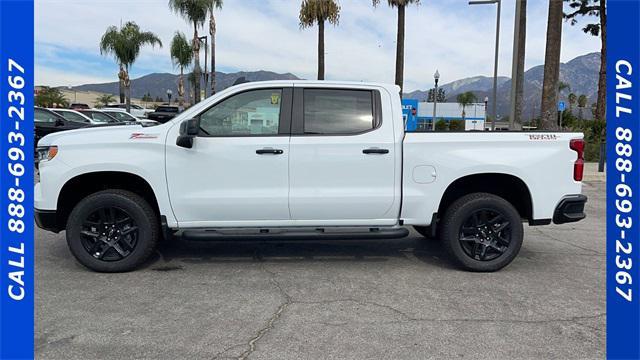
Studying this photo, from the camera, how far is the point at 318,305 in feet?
13.6

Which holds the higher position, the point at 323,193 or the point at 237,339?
the point at 323,193

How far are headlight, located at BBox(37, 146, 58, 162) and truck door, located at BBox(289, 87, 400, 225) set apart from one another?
88.6 inches

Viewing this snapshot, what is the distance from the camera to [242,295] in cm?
436

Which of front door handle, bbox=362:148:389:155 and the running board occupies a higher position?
front door handle, bbox=362:148:389:155

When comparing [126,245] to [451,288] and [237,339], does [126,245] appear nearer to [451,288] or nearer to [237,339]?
[237,339]

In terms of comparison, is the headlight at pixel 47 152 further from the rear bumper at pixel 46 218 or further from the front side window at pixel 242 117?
the front side window at pixel 242 117

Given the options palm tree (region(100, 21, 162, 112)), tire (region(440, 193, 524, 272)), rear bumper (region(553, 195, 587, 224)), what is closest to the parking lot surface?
tire (region(440, 193, 524, 272))

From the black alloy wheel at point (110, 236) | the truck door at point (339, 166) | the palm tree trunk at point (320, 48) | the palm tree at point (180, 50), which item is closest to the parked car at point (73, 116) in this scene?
the palm tree trunk at point (320, 48)

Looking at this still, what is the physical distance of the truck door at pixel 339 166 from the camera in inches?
188

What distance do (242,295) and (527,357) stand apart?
2363 mm

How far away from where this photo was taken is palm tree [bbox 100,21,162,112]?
39125 millimetres

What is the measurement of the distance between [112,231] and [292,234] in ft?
5.91

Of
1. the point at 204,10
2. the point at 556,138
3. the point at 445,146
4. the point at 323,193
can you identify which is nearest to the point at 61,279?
the point at 323,193

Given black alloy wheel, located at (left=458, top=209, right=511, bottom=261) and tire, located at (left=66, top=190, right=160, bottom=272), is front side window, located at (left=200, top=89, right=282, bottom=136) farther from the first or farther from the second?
black alloy wheel, located at (left=458, top=209, right=511, bottom=261)
